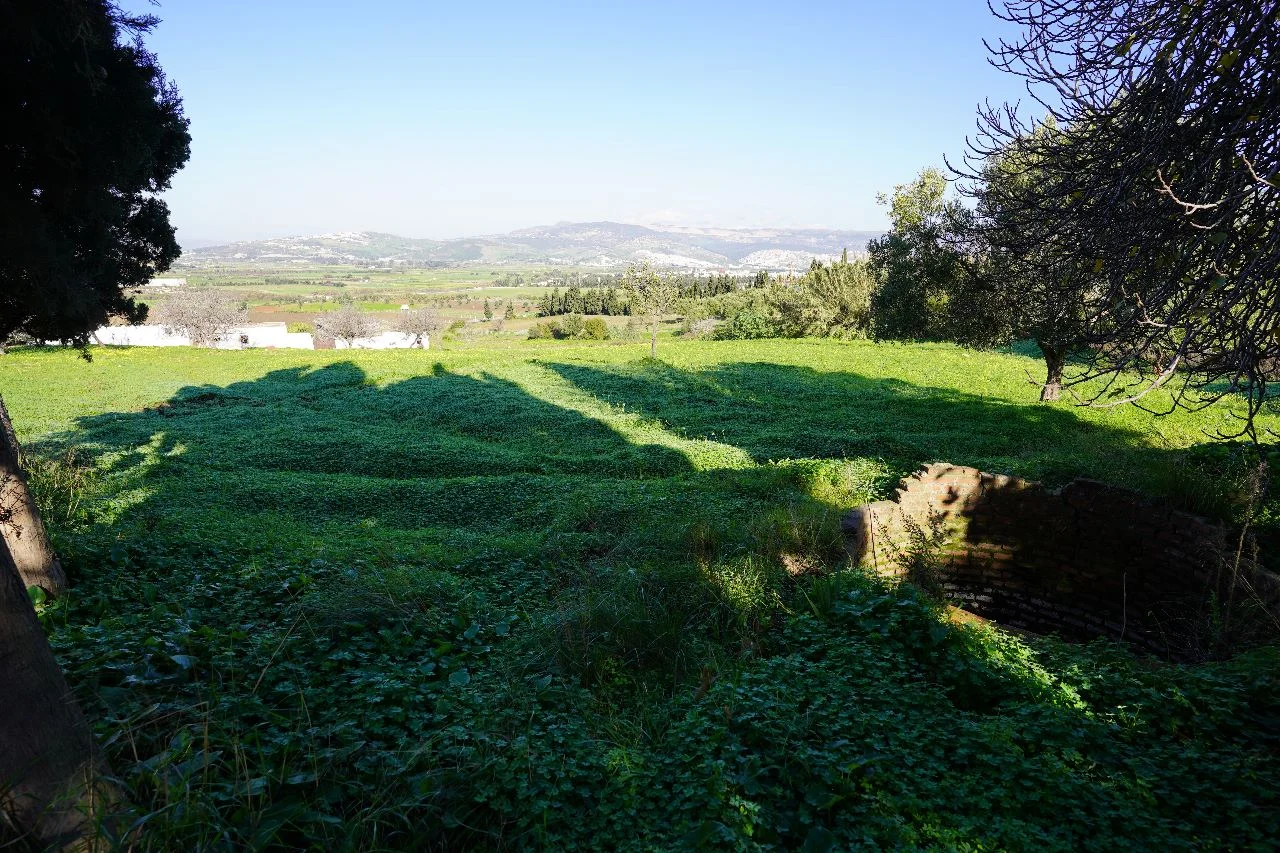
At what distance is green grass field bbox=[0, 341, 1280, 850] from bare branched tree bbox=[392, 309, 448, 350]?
2447 inches

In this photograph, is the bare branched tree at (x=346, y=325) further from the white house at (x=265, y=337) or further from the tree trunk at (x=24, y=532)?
the tree trunk at (x=24, y=532)

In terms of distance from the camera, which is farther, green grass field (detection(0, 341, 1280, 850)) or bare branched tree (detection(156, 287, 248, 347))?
bare branched tree (detection(156, 287, 248, 347))

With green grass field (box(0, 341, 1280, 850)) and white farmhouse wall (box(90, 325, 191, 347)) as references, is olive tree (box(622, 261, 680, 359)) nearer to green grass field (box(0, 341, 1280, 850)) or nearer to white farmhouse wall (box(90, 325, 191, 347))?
green grass field (box(0, 341, 1280, 850))

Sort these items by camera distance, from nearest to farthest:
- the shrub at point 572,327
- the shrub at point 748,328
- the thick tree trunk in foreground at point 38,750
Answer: the thick tree trunk in foreground at point 38,750 → the shrub at point 748,328 → the shrub at point 572,327

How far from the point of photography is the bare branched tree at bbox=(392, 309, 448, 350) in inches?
2788

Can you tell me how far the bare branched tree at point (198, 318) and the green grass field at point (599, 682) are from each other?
5405cm

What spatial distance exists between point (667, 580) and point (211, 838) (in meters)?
4.10

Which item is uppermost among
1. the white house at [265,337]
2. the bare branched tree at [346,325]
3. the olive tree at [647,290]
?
the olive tree at [647,290]

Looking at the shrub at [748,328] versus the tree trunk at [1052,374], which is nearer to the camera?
the tree trunk at [1052,374]

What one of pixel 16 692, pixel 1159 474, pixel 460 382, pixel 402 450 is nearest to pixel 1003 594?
pixel 1159 474

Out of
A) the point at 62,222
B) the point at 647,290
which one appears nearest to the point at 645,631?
the point at 62,222

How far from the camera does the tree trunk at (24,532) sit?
5.25 m

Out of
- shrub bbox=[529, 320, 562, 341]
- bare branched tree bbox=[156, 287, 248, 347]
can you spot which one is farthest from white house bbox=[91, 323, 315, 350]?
shrub bbox=[529, 320, 562, 341]

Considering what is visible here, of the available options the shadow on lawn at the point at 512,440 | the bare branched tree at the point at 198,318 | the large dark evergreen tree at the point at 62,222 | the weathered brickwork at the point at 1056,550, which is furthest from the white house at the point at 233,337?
the weathered brickwork at the point at 1056,550
